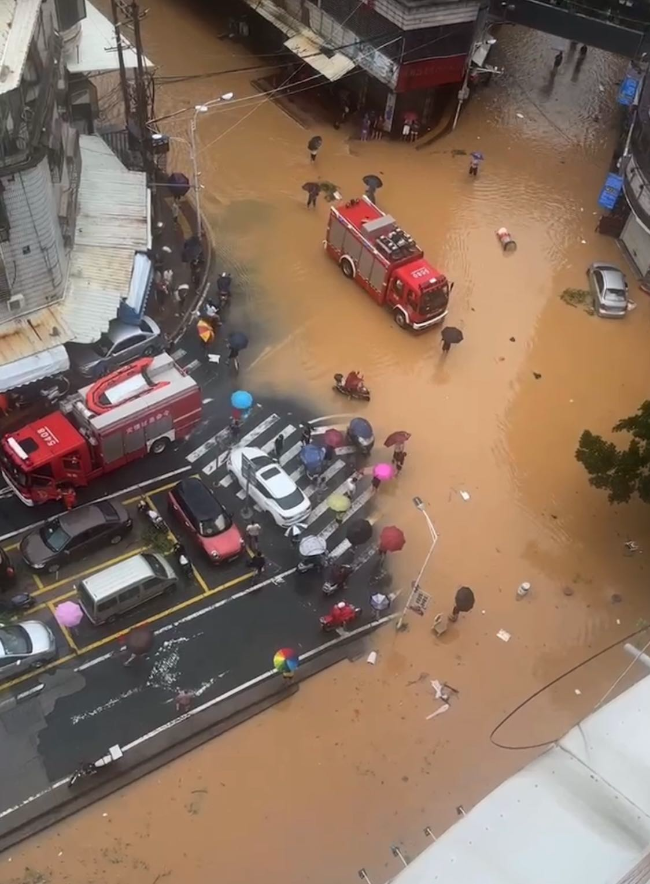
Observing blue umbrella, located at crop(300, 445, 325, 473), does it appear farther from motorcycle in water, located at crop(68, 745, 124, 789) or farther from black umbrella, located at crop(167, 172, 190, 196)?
black umbrella, located at crop(167, 172, 190, 196)

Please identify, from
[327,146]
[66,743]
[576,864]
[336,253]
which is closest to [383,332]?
[336,253]

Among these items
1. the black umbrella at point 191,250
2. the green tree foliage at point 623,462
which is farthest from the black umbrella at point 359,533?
the black umbrella at point 191,250

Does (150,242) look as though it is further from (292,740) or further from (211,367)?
(292,740)

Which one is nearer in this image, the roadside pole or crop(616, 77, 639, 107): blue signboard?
the roadside pole

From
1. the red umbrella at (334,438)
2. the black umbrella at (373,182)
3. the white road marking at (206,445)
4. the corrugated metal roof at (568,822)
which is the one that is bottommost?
the white road marking at (206,445)

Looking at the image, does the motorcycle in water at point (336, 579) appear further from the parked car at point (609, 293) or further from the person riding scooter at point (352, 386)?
the parked car at point (609, 293)

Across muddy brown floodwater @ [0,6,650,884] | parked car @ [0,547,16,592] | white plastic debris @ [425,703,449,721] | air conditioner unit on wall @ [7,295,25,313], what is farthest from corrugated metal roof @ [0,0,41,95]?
white plastic debris @ [425,703,449,721]

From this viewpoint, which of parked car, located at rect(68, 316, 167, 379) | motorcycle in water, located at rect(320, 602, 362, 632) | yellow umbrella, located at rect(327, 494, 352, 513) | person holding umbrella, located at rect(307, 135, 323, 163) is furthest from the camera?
person holding umbrella, located at rect(307, 135, 323, 163)
